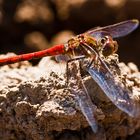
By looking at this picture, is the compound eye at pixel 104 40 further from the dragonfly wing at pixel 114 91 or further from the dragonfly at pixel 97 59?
the dragonfly wing at pixel 114 91

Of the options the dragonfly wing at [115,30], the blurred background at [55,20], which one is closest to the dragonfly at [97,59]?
the dragonfly wing at [115,30]

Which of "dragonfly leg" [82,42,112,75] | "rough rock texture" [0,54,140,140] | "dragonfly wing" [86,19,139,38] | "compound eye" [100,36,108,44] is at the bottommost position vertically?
"rough rock texture" [0,54,140,140]

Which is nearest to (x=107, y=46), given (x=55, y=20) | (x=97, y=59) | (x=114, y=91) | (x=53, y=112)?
(x=97, y=59)

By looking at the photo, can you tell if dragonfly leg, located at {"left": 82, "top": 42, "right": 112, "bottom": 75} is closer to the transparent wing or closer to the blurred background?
the transparent wing

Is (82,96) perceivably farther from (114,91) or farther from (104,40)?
(104,40)

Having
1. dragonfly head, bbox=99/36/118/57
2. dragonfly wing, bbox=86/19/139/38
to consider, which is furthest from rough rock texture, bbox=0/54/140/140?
dragonfly wing, bbox=86/19/139/38

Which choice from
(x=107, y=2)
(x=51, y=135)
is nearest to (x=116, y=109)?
(x=51, y=135)
